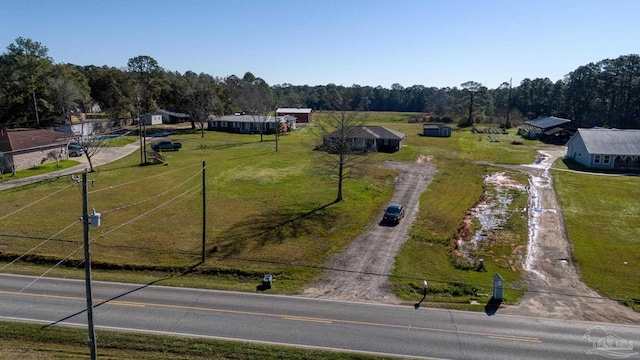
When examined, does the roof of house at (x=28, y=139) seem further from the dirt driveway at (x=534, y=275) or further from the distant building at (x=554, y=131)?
the distant building at (x=554, y=131)

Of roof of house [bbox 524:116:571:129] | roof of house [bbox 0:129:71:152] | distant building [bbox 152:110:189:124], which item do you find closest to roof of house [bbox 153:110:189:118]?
distant building [bbox 152:110:189:124]

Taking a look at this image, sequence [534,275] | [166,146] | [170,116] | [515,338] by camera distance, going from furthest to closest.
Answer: [170,116] → [166,146] → [534,275] → [515,338]

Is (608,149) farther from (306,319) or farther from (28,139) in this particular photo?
(28,139)

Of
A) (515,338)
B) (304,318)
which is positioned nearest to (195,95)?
(304,318)

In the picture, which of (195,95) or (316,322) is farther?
(195,95)

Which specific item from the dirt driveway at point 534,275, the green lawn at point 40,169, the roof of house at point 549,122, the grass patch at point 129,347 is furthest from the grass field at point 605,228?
the green lawn at point 40,169

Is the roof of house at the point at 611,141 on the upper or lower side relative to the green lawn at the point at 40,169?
upper

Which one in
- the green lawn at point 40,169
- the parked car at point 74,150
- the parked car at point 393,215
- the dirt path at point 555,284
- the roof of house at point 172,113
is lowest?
the dirt path at point 555,284
